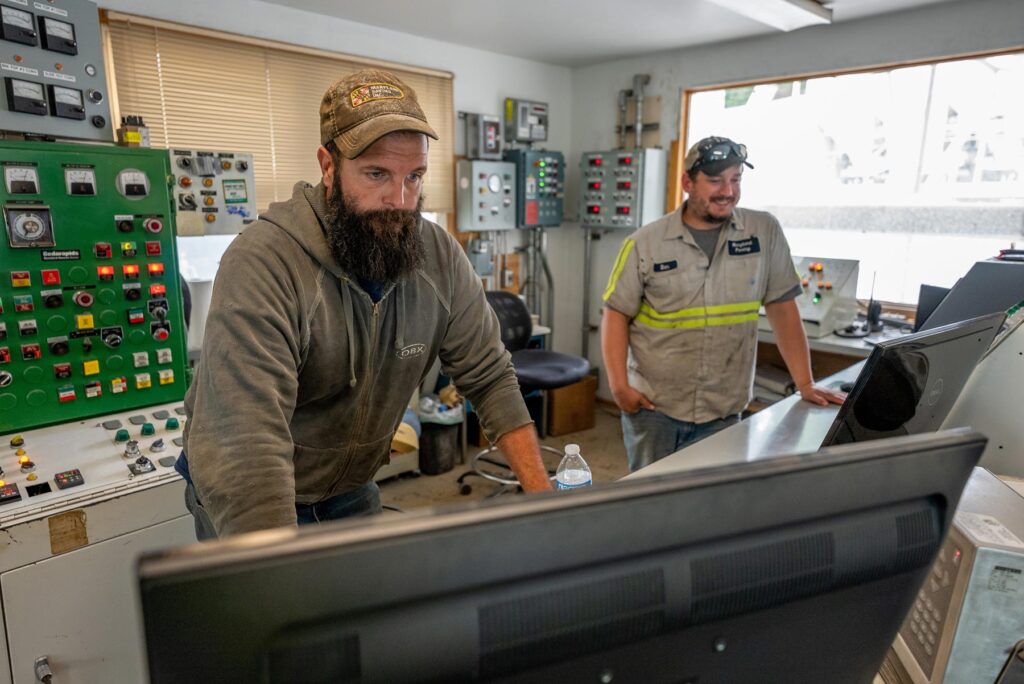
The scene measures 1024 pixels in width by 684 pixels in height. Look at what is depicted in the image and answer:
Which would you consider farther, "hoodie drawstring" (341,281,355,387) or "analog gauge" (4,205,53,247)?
"analog gauge" (4,205,53,247)

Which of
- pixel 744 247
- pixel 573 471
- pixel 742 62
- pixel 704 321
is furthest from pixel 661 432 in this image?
pixel 742 62

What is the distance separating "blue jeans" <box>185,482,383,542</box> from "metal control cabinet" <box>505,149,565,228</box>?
3.28 metres

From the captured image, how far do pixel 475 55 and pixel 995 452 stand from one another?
3914mm

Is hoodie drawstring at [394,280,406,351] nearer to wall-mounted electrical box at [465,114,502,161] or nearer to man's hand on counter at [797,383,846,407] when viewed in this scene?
man's hand on counter at [797,383,846,407]

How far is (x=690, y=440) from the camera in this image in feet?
7.46

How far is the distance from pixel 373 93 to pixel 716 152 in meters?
1.33

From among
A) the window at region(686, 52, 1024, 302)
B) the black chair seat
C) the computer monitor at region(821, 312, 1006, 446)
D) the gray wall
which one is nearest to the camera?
the computer monitor at region(821, 312, 1006, 446)

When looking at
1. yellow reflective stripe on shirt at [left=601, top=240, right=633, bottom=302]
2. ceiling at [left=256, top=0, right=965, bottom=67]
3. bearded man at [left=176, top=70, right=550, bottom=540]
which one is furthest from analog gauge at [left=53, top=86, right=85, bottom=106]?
yellow reflective stripe on shirt at [left=601, top=240, right=633, bottom=302]

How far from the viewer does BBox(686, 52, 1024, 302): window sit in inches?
139

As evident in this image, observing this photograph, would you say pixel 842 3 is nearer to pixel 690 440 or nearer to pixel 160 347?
pixel 690 440

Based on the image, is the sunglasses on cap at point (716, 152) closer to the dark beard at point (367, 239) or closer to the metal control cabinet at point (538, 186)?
the dark beard at point (367, 239)

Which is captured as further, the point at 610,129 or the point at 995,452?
the point at 610,129

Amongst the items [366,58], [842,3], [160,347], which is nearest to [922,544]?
[160,347]

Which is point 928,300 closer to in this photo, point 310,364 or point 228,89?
point 310,364
